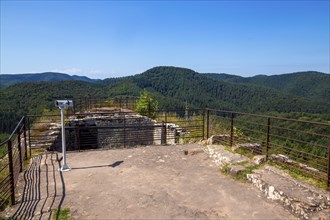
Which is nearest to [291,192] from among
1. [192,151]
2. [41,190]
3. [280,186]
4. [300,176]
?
[280,186]

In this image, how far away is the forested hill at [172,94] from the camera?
44.8 meters

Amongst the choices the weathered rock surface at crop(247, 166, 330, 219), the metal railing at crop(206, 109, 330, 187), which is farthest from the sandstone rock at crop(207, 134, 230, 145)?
the weathered rock surface at crop(247, 166, 330, 219)

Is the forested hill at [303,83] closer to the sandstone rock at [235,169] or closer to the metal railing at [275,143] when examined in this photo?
the metal railing at [275,143]

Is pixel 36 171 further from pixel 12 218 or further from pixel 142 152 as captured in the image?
pixel 142 152

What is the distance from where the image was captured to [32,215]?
407 centimetres

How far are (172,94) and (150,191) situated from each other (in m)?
93.5

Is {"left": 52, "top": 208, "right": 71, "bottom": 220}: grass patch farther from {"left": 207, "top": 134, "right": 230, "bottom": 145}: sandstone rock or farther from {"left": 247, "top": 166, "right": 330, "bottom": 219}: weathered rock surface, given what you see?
{"left": 207, "top": 134, "right": 230, "bottom": 145}: sandstone rock

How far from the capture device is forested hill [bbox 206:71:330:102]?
443ft

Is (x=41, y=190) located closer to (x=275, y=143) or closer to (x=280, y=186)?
(x=280, y=186)

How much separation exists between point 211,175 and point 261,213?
199cm

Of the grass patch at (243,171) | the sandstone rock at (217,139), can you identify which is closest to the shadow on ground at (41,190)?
the grass patch at (243,171)

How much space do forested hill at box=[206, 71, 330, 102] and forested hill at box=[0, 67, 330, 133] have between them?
73.9 inches

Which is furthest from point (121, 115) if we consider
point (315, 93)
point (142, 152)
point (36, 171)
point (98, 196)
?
point (315, 93)

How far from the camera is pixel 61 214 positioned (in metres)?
4.13
